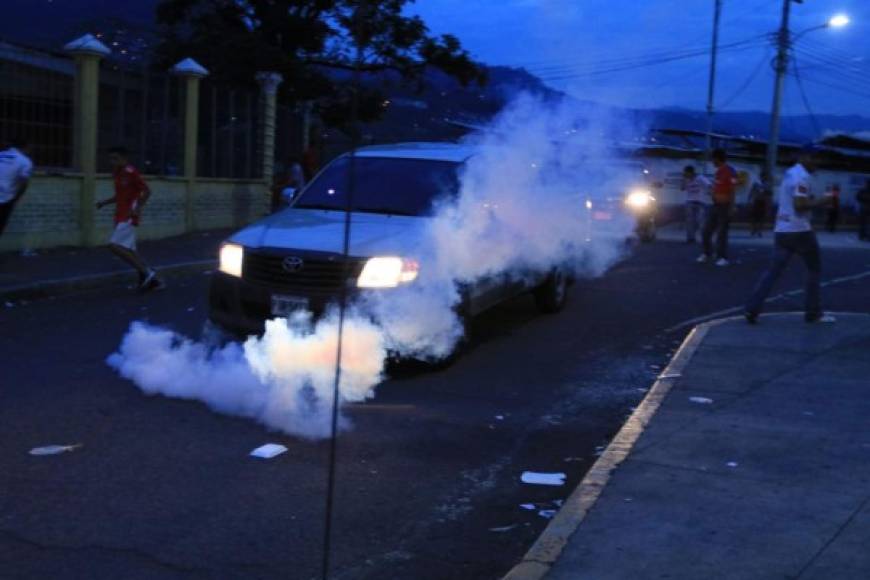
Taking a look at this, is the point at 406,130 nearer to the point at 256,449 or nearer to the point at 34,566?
the point at 256,449

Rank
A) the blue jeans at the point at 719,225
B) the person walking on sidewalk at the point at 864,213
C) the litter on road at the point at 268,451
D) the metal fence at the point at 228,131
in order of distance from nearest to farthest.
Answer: the litter on road at the point at 268,451
the blue jeans at the point at 719,225
the metal fence at the point at 228,131
the person walking on sidewalk at the point at 864,213

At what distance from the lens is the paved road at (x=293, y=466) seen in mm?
4164

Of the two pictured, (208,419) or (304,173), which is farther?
(304,173)

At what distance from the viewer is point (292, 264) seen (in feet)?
23.4

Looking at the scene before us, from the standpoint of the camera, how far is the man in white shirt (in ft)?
38.1

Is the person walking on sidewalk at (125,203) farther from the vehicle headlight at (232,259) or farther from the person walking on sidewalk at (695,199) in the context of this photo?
the person walking on sidewalk at (695,199)

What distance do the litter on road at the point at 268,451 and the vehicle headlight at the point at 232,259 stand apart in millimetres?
2134

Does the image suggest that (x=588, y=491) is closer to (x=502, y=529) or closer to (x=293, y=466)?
(x=502, y=529)

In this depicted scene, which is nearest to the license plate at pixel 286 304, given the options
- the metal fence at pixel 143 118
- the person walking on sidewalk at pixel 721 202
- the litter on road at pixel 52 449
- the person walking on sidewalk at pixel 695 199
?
the litter on road at pixel 52 449

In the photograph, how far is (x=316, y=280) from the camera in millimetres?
7070

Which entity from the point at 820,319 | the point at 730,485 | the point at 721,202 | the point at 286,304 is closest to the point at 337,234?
the point at 286,304

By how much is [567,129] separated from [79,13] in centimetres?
2153

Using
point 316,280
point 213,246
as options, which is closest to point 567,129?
point 316,280

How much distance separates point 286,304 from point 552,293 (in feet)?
13.6
